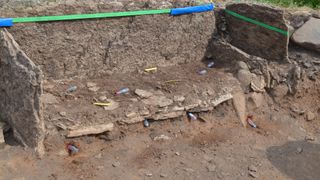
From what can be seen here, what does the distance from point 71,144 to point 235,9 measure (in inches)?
106

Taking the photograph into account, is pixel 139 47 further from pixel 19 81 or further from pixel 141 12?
pixel 19 81

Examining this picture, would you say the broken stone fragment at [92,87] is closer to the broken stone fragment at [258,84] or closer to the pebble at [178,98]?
the pebble at [178,98]

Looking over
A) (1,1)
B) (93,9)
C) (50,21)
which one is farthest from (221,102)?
(1,1)

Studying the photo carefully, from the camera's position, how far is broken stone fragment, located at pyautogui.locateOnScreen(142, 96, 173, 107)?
4.50 m

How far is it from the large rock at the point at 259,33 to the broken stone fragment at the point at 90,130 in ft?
7.26

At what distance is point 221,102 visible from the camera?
484cm

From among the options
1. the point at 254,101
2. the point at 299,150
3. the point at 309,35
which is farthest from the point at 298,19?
the point at 299,150

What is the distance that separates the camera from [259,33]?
534 cm

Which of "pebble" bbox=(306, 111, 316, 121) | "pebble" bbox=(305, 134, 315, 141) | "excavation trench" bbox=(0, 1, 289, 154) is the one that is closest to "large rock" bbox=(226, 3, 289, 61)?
"excavation trench" bbox=(0, 1, 289, 154)

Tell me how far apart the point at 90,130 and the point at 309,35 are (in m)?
3.09

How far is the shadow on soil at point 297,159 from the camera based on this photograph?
14.2 feet

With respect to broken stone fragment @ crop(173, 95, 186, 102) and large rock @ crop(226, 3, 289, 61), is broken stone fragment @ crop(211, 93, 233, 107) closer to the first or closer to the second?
broken stone fragment @ crop(173, 95, 186, 102)

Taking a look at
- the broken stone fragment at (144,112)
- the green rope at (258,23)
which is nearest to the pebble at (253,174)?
the broken stone fragment at (144,112)

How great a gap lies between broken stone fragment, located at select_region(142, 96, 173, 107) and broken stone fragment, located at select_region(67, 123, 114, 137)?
1.60ft
